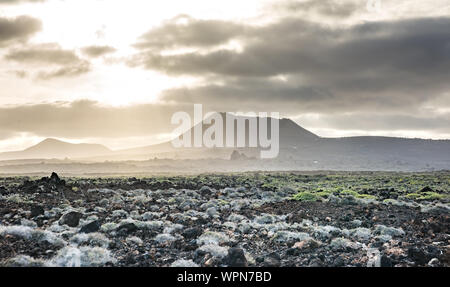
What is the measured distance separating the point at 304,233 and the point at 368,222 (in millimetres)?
4565

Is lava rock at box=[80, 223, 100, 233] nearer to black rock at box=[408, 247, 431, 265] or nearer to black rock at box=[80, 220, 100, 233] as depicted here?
black rock at box=[80, 220, 100, 233]

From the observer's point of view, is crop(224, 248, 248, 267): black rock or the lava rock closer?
crop(224, 248, 248, 267): black rock

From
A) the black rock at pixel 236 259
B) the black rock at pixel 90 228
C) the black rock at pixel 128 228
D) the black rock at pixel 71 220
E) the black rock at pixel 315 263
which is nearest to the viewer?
the black rock at pixel 236 259

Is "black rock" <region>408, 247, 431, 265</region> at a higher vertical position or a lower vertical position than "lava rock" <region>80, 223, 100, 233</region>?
lower

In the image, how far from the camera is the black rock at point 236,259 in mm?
11070

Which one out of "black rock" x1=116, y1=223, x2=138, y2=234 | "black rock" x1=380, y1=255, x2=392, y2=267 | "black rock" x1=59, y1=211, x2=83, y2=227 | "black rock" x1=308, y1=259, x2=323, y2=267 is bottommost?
"black rock" x1=308, y1=259, x2=323, y2=267

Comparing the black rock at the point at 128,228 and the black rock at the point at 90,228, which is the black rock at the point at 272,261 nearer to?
the black rock at the point at 128,228

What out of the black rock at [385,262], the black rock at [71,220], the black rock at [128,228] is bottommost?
the black rock at [385,262]

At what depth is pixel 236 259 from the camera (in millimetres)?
11180

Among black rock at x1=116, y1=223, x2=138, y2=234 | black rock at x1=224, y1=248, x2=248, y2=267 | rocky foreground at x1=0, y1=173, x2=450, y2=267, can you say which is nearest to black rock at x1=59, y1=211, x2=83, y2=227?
rocky foreground at x1=0, y1=173, x2=450, y2=267

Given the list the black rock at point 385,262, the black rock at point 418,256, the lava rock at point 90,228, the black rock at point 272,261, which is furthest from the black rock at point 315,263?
the lava rock at point 90,228

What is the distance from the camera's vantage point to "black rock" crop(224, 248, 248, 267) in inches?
436

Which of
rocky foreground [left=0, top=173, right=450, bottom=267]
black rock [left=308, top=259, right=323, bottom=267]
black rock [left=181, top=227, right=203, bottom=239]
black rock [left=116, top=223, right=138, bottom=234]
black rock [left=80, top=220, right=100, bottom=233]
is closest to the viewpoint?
black rock [left=308, top=259, right=323, bottom=267]
